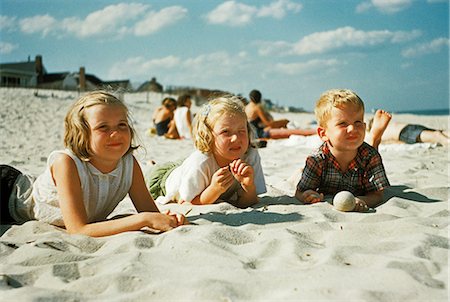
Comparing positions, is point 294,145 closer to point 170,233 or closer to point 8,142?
point 8,142

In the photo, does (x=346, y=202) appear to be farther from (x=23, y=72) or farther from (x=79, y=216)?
(x=23, y=72)

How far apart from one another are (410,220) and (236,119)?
4.92 feet

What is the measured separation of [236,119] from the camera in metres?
3.64

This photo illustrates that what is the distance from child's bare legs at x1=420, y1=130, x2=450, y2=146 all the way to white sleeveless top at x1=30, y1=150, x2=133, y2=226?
→ 6.07 metres

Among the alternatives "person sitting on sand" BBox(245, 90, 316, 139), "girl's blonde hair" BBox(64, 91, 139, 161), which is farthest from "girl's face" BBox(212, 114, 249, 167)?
"person sitting on sand" BBox(245, 90, 316, 139)

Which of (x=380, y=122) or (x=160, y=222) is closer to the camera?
(x=160, y=222)

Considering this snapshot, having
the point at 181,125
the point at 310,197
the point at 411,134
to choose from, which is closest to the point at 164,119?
the point at 181,125

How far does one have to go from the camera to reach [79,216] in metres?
2.87

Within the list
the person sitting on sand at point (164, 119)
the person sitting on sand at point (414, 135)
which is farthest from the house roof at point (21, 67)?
the person sitting on sand at point (414, 135)

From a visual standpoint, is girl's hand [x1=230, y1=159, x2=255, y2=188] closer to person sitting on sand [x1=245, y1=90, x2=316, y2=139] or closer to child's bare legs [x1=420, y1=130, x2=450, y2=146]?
child's bare legs [x1=420, y1=130, x2=450, y2=146]

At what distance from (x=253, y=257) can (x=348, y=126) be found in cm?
170

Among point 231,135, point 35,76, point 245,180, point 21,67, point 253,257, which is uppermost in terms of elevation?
point 21,67

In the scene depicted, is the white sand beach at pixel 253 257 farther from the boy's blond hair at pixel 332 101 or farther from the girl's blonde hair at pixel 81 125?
the boy's blond hair at pixel 332 101

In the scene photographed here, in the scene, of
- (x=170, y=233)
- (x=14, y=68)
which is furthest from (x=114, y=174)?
(x=14, y=68)
